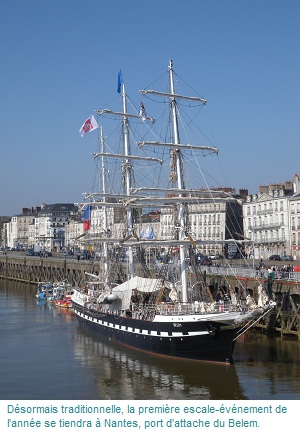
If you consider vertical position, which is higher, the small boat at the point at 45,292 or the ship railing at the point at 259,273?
the ship railing at the point at 259,273

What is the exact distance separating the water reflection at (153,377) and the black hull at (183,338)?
48 cm

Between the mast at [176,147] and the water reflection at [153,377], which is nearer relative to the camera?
the water reflection at [153,377]

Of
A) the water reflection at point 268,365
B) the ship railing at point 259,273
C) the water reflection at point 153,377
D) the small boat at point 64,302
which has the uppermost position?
the ship railing at point 259,273

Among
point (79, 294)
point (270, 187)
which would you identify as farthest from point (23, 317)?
point (270, 187)

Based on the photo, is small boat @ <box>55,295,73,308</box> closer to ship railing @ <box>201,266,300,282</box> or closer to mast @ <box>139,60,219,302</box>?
ship railing @ <box>201,266,300,282</box>

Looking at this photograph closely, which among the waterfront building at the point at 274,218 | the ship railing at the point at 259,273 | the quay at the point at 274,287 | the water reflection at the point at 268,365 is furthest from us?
the waterfront building at the point at 274,218

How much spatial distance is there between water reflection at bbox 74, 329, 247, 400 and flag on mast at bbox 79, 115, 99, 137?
19.6 m

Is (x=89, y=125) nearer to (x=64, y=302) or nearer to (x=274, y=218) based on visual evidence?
(x=64, y=302)

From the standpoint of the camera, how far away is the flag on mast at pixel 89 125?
54.0 metres

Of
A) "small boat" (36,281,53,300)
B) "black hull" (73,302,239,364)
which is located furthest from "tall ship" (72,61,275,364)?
"small boat" (36,281,53,300)

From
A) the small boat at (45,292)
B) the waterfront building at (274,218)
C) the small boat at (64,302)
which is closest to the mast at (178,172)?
the small boat at (64,302)

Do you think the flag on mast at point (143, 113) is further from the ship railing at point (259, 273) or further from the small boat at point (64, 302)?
the small boat at point (64, 302)

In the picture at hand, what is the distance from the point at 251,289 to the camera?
49.4 metres

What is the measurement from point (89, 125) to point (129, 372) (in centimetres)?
2492
